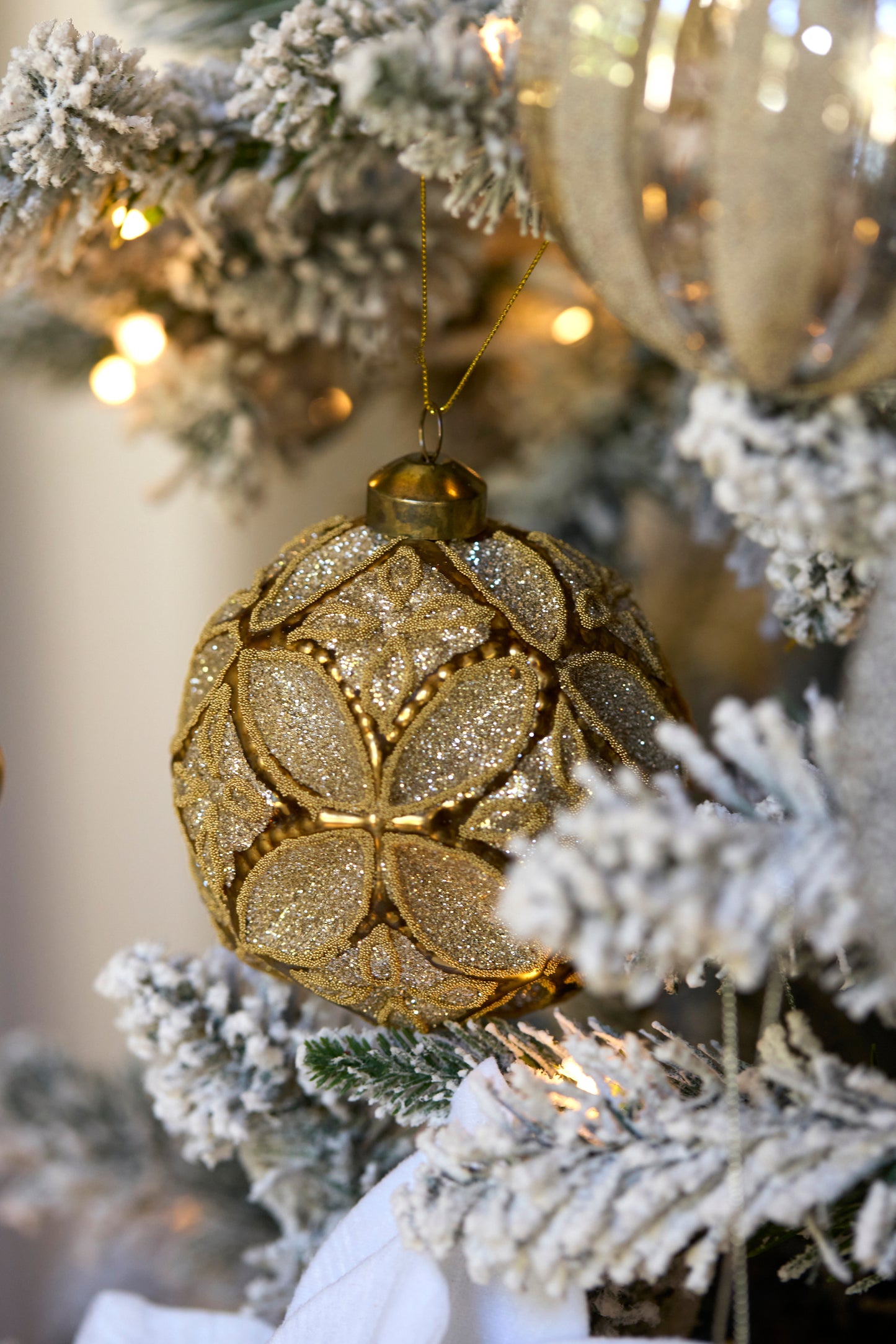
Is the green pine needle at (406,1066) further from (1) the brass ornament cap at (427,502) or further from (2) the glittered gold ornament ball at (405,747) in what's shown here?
(1) the brass ornament cap at (427,502)

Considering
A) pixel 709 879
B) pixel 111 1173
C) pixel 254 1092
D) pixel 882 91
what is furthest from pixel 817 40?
pixel 111 1173

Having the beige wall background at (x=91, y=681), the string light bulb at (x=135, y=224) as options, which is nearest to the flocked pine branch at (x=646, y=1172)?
the string light bulb at (x=135, y=224)

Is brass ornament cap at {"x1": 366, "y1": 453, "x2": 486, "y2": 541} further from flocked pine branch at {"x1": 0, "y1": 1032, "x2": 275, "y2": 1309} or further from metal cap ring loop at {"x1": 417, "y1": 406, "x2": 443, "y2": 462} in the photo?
flocked pine branch at {"x1": 0, "y1": 1032, "x2": 275, "y2": 1309}

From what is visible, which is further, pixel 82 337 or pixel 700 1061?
pixel 82 337

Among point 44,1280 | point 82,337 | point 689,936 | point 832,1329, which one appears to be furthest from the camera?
point 44,1280

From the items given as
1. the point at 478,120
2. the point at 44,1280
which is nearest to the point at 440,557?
the point at 478,120

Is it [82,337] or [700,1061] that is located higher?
[82,337]

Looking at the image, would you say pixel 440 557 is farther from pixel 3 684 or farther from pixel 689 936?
pixel 3 684
